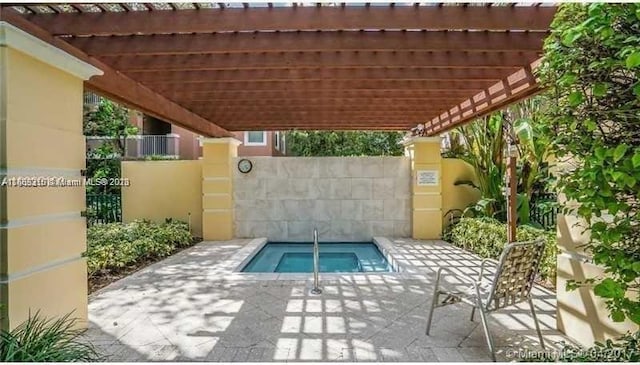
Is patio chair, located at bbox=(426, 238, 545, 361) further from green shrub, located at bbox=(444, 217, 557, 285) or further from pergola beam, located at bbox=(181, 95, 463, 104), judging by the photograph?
pergola beam, located at bbox=(181, 95, 463, 104)

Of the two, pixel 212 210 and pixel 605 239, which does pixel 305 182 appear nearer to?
pixel 212 210

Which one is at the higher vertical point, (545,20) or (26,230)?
(545,20)

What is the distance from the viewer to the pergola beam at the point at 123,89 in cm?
333

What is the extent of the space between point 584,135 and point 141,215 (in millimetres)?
10234

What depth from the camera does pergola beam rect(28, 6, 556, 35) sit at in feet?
11.2

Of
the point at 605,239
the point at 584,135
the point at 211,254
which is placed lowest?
the point at 211,254

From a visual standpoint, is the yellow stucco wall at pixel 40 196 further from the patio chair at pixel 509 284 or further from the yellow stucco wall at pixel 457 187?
the yellow stucco wall at pixel 457 187

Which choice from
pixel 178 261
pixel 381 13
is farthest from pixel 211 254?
pixel 381 13

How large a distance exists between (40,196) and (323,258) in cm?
634

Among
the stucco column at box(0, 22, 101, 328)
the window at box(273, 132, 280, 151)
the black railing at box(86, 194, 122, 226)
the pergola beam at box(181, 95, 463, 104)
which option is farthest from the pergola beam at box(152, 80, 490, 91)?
the window at box(273, 132, 280, 151)

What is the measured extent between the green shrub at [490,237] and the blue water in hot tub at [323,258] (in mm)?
1948

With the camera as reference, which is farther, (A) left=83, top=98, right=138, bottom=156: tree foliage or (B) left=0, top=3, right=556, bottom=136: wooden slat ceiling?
(A) left=83, top=98, right=138, bottom=156: tree foliage

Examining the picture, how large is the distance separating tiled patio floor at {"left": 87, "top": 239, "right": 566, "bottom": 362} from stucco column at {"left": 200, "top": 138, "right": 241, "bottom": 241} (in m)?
3.58

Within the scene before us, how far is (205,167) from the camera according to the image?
971 cm
